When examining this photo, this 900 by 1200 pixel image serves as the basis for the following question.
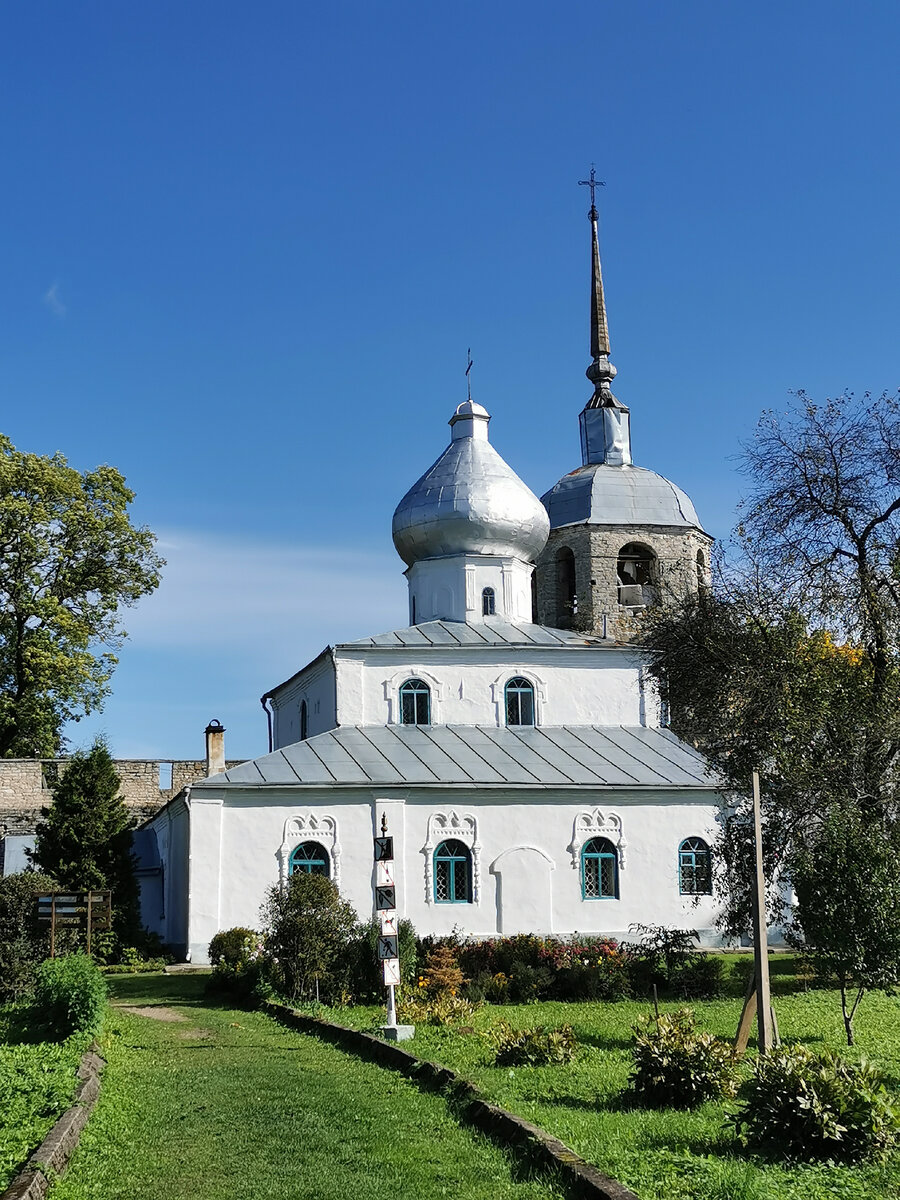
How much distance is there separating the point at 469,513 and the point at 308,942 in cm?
1569

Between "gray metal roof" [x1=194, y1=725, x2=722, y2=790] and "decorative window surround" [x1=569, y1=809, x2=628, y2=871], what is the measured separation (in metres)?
0.64

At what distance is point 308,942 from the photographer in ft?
59.8

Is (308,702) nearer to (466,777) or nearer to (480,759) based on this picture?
(480,759)

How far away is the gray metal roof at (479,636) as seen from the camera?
29.4 meters

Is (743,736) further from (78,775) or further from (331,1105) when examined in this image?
(78,775)

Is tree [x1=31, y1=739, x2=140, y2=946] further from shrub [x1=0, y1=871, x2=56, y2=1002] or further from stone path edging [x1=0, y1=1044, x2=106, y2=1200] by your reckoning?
stone path edging [x1=0, y1=1044, x2=106, y2=1200]

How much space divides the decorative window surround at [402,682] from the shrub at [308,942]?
990 cm

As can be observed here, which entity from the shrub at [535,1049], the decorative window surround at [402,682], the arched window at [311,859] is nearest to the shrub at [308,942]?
the shrub at [535,1049]

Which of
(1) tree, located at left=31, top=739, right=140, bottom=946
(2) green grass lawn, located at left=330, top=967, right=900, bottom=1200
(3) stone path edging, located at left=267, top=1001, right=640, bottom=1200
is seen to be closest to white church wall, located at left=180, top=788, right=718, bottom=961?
(1) tree, located at left=31, top=739, right=140, bottom=946

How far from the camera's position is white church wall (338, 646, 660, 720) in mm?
28750

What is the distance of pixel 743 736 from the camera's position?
15.8m

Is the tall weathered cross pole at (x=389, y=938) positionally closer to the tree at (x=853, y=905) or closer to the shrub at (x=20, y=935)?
the tree at (x=853, y=905)

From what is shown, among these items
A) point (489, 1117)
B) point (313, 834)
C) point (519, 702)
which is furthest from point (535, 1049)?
point (519, 702)

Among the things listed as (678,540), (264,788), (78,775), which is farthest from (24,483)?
(678,540)
